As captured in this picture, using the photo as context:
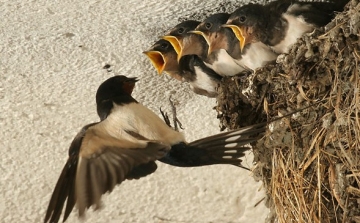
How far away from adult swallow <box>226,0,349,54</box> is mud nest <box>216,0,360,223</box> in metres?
0.04

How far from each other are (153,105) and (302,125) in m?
0.52

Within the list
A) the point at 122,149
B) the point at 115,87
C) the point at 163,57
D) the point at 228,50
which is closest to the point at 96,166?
the point at 122,149

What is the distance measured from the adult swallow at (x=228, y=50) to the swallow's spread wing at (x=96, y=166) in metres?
0.39

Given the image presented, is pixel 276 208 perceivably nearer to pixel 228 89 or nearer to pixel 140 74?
pixel 228 89

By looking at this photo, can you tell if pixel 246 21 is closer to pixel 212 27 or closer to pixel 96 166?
pixel 212 27

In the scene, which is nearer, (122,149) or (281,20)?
(122,149)

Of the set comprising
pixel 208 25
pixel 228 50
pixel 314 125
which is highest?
pixel 208 25

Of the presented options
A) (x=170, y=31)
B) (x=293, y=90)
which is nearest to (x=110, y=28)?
(x=170, y=31)

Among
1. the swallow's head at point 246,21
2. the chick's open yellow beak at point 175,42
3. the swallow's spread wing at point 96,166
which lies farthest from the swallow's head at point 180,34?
the swallow's spread wing at point 96,166

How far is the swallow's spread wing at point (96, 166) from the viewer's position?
1.76 m

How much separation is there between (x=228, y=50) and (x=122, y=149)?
52cm

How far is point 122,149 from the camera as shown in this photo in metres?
1.96

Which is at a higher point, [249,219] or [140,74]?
[140,74]

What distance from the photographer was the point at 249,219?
258cm
